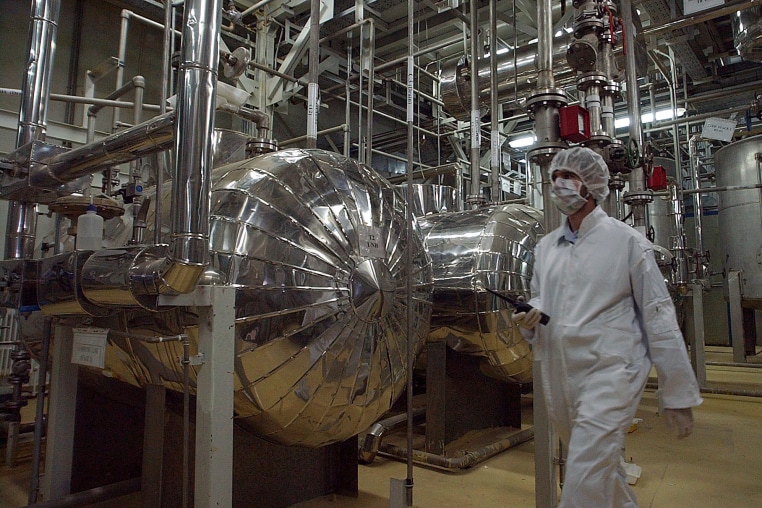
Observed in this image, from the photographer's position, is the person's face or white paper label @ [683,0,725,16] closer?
the person's face

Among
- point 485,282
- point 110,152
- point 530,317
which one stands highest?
point 110,152

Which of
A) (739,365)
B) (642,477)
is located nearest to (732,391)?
(739,365)

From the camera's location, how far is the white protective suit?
58.8 inches

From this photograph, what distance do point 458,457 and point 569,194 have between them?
182 centimetres

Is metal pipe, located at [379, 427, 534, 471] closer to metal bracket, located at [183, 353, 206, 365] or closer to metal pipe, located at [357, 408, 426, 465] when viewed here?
metal pipe, located at [357, 408, 426, 465]

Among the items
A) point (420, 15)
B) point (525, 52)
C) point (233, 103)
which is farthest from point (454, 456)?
point (420, 15)

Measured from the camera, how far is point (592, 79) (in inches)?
94.1

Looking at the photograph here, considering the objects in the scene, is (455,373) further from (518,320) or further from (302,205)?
(302,205)

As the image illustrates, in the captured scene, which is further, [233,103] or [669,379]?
[233,103]

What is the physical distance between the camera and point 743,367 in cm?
664

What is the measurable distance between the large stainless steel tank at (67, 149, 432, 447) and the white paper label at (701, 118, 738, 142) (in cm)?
440

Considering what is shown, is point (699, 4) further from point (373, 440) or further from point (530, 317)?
point (373, 440)

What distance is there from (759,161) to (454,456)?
574 cm

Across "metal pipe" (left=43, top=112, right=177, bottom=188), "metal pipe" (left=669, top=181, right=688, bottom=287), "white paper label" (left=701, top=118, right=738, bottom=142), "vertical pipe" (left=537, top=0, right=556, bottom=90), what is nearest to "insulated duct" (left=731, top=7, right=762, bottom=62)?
"white paper label" (left=701, top=118, right=738, bottom=142)
